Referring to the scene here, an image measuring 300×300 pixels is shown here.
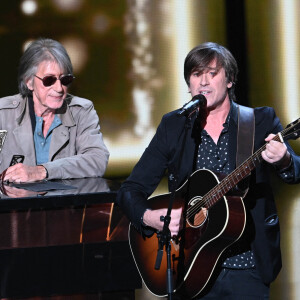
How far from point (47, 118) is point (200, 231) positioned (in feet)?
5.48

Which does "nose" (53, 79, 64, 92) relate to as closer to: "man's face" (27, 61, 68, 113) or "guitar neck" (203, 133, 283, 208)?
"man's face" (27, 61, 68, 113)

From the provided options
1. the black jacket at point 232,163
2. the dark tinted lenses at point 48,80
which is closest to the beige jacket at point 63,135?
the dark tinted lenses at point 48,80

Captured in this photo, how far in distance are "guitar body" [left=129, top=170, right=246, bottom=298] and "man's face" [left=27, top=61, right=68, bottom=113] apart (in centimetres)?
122

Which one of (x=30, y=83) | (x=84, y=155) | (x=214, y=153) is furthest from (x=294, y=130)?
(x=30, y=83)

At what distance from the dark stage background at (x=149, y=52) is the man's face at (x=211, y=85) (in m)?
2.82

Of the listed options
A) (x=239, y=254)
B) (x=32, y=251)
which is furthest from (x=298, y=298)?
(x=32, y=251)

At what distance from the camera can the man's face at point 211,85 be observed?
332cm

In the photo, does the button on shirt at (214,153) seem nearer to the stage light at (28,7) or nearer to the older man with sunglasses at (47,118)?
the older man with sunglasses at (47,118)

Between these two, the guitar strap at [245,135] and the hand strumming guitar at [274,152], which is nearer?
the hand strumming guitar at [274,152]

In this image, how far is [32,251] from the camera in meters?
3.27

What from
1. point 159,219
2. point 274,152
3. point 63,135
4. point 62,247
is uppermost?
point 274,152

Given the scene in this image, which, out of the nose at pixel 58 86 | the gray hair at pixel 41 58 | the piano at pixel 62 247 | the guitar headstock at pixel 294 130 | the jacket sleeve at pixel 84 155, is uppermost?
the gray hair at pixel 41 58

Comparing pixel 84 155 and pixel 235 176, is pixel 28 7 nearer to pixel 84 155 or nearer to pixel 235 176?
pixel 84 155

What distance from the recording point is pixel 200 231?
3.26 metres
